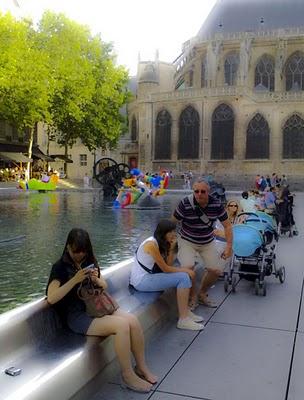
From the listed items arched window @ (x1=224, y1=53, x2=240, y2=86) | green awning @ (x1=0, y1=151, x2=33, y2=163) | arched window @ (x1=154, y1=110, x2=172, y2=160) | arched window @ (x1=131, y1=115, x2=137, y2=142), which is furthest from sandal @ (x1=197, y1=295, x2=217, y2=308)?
arched window @ (x1=131, y1=115, x2=137, y2=142)

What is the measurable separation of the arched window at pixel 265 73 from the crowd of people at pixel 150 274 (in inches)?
2075

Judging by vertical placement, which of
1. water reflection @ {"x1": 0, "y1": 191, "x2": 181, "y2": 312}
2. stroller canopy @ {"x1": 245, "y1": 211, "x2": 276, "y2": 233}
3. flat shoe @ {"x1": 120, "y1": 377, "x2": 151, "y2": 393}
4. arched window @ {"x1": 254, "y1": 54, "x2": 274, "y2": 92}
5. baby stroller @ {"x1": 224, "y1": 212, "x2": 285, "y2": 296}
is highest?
arched window @ {"x1": 254, "y1": 54, "x2": 274, "y2": 92}

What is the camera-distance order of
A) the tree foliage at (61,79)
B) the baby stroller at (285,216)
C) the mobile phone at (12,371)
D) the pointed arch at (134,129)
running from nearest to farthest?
the mobile phone at (12,371) → the baby stroller at (285,216) → the tree foliage at (61,79) → the pointed arch at (134,129)

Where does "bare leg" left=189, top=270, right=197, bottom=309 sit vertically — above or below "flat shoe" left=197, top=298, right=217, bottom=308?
above

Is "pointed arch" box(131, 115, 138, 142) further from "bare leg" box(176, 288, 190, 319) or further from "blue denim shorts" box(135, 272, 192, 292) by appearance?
"bare leg" box(176, 288, 190, 319)

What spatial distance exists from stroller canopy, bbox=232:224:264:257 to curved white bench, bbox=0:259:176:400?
3.11 m

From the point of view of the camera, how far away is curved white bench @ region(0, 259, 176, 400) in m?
→ 3.31

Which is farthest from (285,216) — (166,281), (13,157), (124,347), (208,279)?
(13,157)

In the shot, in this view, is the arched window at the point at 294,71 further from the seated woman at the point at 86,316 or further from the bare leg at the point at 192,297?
the seated woman at the point at 86,316

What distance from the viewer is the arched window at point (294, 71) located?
184 feet

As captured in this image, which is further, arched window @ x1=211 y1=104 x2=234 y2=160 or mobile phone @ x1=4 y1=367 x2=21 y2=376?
arched window @ x1=211 y1=104 x2=234 y2=160

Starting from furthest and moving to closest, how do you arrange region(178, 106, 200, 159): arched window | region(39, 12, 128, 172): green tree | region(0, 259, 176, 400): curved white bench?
1. region(178, 106, 200, 159): arched window
2. region(39, 12, 128, 172): green tree
3. region(0, 259, 176, 400): curved white bench

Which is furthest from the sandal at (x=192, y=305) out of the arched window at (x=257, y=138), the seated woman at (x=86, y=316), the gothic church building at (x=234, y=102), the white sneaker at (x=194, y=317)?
the arched window at (x=257, y=138)

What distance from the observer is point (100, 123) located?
43.8 m
